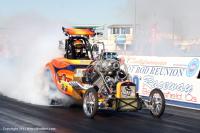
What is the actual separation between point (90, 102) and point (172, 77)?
13.6 feet

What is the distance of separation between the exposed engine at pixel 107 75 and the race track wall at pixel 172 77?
2997 millimetres

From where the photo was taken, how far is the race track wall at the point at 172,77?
1212 cm

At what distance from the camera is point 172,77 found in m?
12.9

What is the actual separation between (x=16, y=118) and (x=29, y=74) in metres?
4.22

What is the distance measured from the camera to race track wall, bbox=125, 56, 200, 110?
39.8ft

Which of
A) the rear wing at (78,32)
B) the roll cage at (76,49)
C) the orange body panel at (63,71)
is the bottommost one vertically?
the orange body panel at (63,71)

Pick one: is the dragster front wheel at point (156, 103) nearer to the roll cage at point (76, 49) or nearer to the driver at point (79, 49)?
the roll cage at point (76, 49)

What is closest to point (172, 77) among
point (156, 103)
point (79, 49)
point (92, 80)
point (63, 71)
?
point (79, 49)

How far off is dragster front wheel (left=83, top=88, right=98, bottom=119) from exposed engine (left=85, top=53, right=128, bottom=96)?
353 millimetres

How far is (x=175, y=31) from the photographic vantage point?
131 ft

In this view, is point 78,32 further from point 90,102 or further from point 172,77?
point 172,77

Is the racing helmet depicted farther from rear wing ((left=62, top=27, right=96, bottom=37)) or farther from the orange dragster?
rear wing ((left=62, top=27, right=96, bottom=37))

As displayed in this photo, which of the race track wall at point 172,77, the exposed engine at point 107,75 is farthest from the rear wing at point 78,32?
the race track wall at point 172,77

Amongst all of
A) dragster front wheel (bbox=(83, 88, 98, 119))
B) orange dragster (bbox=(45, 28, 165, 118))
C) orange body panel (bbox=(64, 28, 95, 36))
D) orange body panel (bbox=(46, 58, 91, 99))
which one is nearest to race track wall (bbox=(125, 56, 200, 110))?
orange dragster (bbox=(45, 28, 165, 118))
